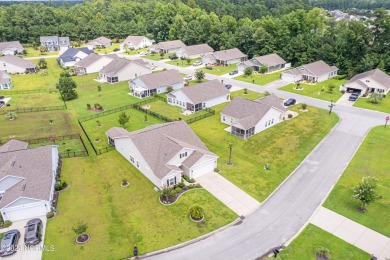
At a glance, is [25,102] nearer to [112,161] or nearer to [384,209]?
[112,161]

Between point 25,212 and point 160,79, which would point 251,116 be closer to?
point 160,79

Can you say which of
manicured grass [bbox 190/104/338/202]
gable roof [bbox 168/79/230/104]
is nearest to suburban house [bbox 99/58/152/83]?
gable roof [bbox 168/79/230/104]

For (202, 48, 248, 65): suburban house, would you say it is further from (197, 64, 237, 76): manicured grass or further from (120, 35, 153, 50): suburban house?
(120, 35, 153, 50): suburban house

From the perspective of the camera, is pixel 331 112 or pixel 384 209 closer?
pixel 384 209

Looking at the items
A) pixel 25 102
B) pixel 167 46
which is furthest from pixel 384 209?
pixel 167 46

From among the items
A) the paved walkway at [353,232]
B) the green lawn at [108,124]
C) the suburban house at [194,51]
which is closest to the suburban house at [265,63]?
the suburban house at [194,51]
